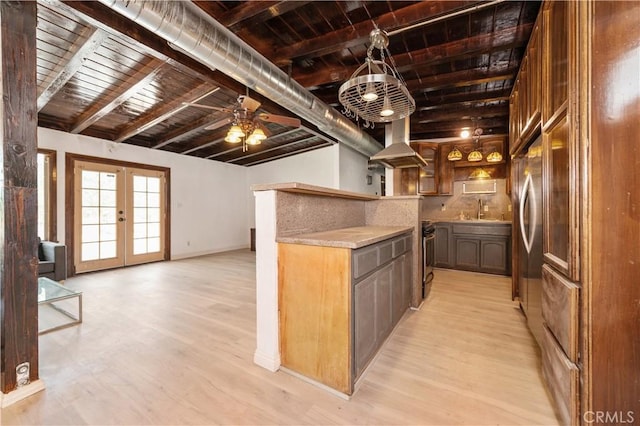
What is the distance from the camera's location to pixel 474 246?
479 cm

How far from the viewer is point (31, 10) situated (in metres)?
1.68

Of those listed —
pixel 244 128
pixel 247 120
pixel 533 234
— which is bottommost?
pixel 533 234

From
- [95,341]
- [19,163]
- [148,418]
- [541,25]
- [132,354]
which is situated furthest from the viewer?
[95,341]

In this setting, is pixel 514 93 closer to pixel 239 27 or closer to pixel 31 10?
pixel 239 27

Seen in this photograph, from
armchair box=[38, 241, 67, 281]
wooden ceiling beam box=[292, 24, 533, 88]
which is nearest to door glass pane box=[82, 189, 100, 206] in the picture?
armchair box=[38, 241, 67, 281]

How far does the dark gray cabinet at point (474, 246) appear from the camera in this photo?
4539 mm

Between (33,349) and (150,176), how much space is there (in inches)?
193

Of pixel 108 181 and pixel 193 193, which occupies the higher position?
pixel 108 181

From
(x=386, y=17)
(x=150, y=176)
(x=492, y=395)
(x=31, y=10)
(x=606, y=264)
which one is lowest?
(x=492, y=395)

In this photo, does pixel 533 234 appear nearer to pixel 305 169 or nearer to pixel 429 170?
pixel 429 170

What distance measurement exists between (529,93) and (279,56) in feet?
8.04

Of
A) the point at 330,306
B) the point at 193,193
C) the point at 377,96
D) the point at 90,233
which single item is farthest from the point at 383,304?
the point at 193,193

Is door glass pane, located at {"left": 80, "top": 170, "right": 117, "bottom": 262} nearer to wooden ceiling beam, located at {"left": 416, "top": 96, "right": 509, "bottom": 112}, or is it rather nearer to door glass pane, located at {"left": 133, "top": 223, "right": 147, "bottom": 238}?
door glass pane, located at {"left": 133, "top": 223, "right": 147, "bottom": 238}

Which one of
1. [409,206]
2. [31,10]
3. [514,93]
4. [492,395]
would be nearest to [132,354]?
[31,10]
